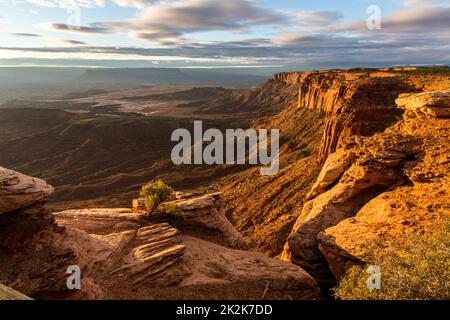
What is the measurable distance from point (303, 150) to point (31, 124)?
117749 millimetres

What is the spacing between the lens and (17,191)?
14328 millimetres

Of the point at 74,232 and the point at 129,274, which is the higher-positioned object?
the point at 74,232

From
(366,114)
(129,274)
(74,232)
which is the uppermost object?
(366,114)

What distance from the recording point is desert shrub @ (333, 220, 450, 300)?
10.6m

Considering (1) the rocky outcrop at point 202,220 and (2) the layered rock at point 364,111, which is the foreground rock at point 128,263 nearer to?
(1) the rocky outcrop at point 202,220

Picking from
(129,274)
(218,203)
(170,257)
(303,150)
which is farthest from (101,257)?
(303,150)

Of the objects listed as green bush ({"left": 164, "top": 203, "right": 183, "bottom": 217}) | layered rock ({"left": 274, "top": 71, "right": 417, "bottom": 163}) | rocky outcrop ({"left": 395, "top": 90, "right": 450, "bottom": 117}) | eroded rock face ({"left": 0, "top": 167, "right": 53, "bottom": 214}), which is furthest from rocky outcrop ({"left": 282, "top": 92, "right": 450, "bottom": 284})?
eroded rock face ({"left": 0, "top": 167, "right": 53, "bottom": 214})

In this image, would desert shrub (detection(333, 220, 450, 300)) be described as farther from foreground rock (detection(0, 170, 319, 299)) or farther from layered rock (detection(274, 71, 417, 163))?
layered rock (detection(274, 71, 417, 163))

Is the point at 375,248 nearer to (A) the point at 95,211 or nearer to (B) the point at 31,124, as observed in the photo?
(A) the point at 95,211

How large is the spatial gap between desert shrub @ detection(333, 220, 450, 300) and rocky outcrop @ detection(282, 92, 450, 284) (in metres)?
2.92

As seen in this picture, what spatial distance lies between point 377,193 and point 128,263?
15033 millimetres

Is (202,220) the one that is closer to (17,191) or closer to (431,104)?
(17,191)

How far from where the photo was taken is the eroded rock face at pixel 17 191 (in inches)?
551
